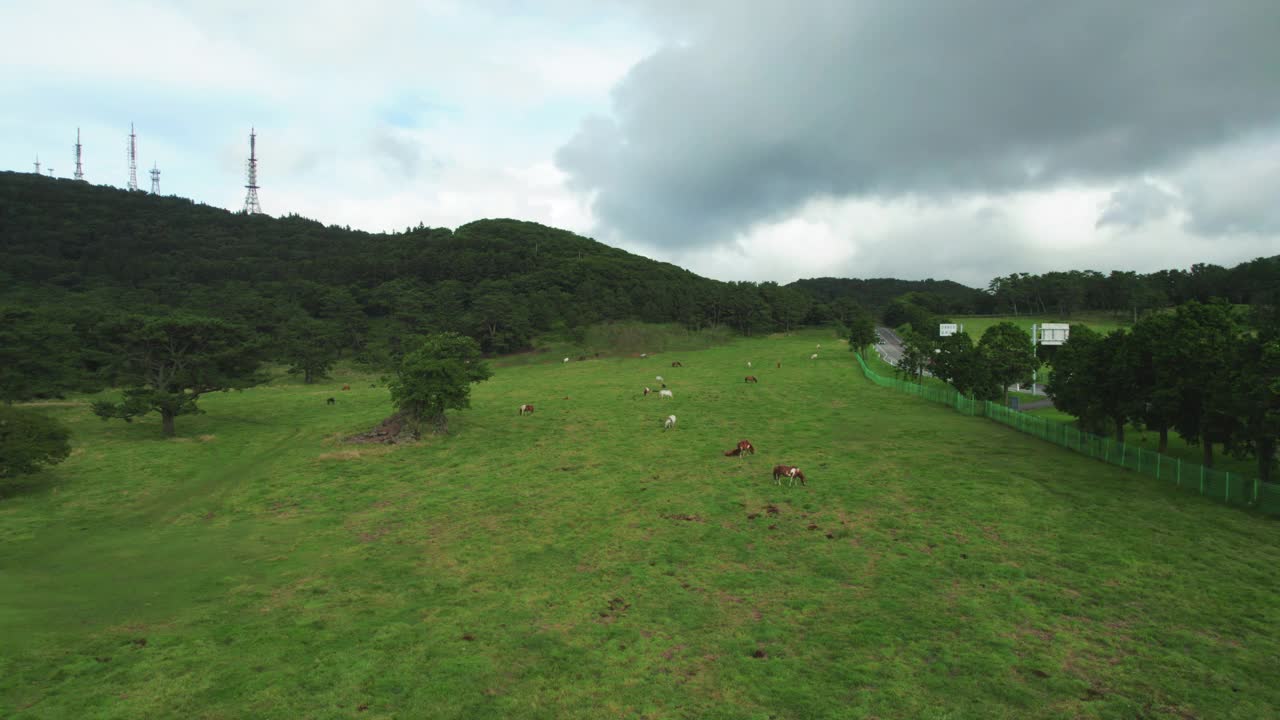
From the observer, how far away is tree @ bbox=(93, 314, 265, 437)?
140 feet

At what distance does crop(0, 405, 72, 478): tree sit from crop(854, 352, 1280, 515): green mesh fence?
55.2 m

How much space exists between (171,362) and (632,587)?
47.2 meters

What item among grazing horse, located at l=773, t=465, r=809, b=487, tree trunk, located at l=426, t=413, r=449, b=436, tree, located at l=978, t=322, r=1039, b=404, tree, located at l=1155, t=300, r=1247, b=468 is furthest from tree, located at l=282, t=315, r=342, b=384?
tree, located at l=1155, t=300, r=1247, b=468

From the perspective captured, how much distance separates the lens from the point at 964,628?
15.5 m

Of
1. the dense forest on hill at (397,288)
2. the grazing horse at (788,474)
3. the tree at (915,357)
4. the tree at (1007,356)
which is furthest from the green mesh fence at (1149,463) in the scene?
the dense forest on hill at (397,288)

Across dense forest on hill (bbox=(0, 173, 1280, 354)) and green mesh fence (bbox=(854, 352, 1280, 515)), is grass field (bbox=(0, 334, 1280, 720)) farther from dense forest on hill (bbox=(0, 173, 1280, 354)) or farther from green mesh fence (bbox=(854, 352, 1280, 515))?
dense forest on hill (bbox=(0, 173, 1280, 354))

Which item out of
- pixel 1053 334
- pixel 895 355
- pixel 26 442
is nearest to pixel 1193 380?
pixel 1053 334

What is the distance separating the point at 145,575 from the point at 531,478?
16.3 metres

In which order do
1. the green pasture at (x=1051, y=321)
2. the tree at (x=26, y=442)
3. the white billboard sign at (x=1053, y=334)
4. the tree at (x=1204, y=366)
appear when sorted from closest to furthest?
the tree at (x=1204, y=366) < the tree at (x=26, y=442) < the white billboard sign at (x=1053, y=334) < the green pasture at (x=1051, y=321)

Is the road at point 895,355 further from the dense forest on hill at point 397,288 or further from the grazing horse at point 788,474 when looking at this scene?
the grazing horse at point 788,474

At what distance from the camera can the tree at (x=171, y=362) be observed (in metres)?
42.8

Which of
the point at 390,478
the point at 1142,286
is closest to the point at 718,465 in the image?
the point at 390,478

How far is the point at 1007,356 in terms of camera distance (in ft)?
167

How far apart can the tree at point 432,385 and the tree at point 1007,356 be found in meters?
43.2
